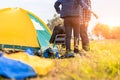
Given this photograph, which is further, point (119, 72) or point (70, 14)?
point (70, 14)

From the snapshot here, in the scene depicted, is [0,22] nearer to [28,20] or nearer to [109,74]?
[28,20]

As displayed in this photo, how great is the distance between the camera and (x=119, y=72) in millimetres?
6547

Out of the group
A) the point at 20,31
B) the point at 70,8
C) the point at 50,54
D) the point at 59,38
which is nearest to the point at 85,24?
the point at 59,38

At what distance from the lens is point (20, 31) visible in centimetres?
1180

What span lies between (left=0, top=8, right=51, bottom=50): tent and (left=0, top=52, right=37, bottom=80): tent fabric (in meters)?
4.51

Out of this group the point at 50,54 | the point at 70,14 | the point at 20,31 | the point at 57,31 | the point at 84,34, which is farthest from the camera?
the point at 57,31

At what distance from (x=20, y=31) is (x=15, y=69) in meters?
5.45

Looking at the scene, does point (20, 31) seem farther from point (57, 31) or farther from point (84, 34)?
point (84, 34)

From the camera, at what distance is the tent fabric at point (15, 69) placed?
20.3 ft

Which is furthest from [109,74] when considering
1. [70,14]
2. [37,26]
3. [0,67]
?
[37,26]

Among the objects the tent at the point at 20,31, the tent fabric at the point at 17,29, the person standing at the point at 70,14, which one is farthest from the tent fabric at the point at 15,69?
the tent fabric at the point at 17,29

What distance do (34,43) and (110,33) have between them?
1825 cm

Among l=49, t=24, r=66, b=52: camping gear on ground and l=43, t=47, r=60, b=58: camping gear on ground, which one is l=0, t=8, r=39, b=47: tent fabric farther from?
l=43, t=47, r=60, b=58: camping gear on ground

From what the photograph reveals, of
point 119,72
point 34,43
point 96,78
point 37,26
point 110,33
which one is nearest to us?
point 96,78
